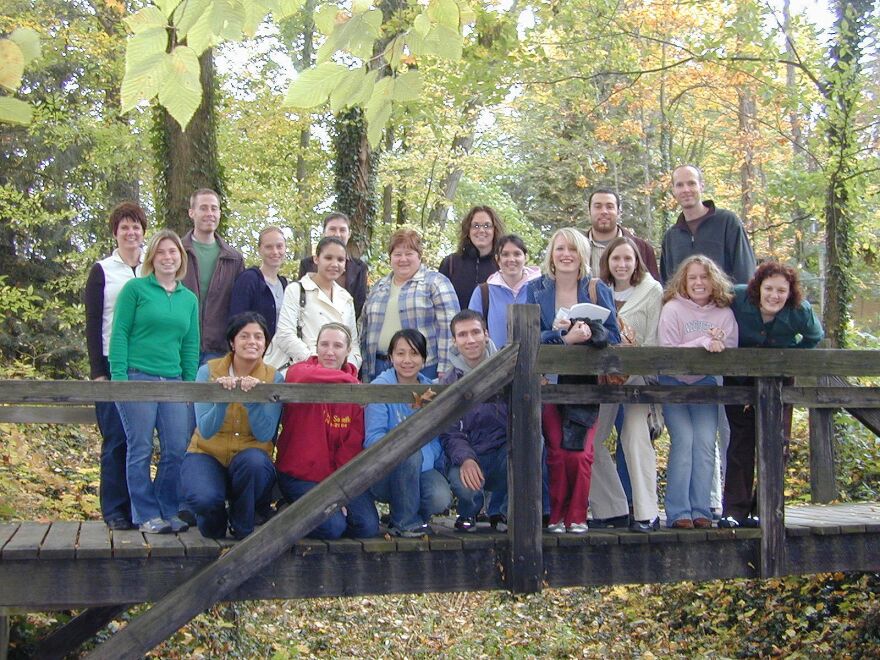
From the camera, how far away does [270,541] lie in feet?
16.6

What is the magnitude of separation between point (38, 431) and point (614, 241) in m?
9.29

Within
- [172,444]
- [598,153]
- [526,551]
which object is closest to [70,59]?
[598,153]

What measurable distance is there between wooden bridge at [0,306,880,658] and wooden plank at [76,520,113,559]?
0.4 inches

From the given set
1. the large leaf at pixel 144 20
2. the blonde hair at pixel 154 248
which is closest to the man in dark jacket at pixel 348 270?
the blonde hair at pixel 154 248

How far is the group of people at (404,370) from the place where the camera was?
5.56m

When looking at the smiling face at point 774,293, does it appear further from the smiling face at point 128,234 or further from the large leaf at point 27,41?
the large leaf at point 27,41

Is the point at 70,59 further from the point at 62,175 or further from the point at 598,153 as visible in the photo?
the point at 598,153

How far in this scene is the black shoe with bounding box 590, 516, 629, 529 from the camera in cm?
611

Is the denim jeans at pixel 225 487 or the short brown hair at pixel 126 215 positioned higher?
the short brown hair at pixel 126 215

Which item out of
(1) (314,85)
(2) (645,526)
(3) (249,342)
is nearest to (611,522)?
(2) (645,526)

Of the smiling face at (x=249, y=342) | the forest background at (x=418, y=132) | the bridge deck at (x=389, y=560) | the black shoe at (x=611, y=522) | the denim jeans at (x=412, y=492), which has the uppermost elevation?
the forest background at (x=418, y=132)

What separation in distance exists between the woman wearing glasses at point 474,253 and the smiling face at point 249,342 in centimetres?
192

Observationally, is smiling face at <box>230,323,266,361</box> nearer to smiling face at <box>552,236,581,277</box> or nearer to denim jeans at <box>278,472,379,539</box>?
denim jeans at <box>278,472,379,539</box>

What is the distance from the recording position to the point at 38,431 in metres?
12.8
